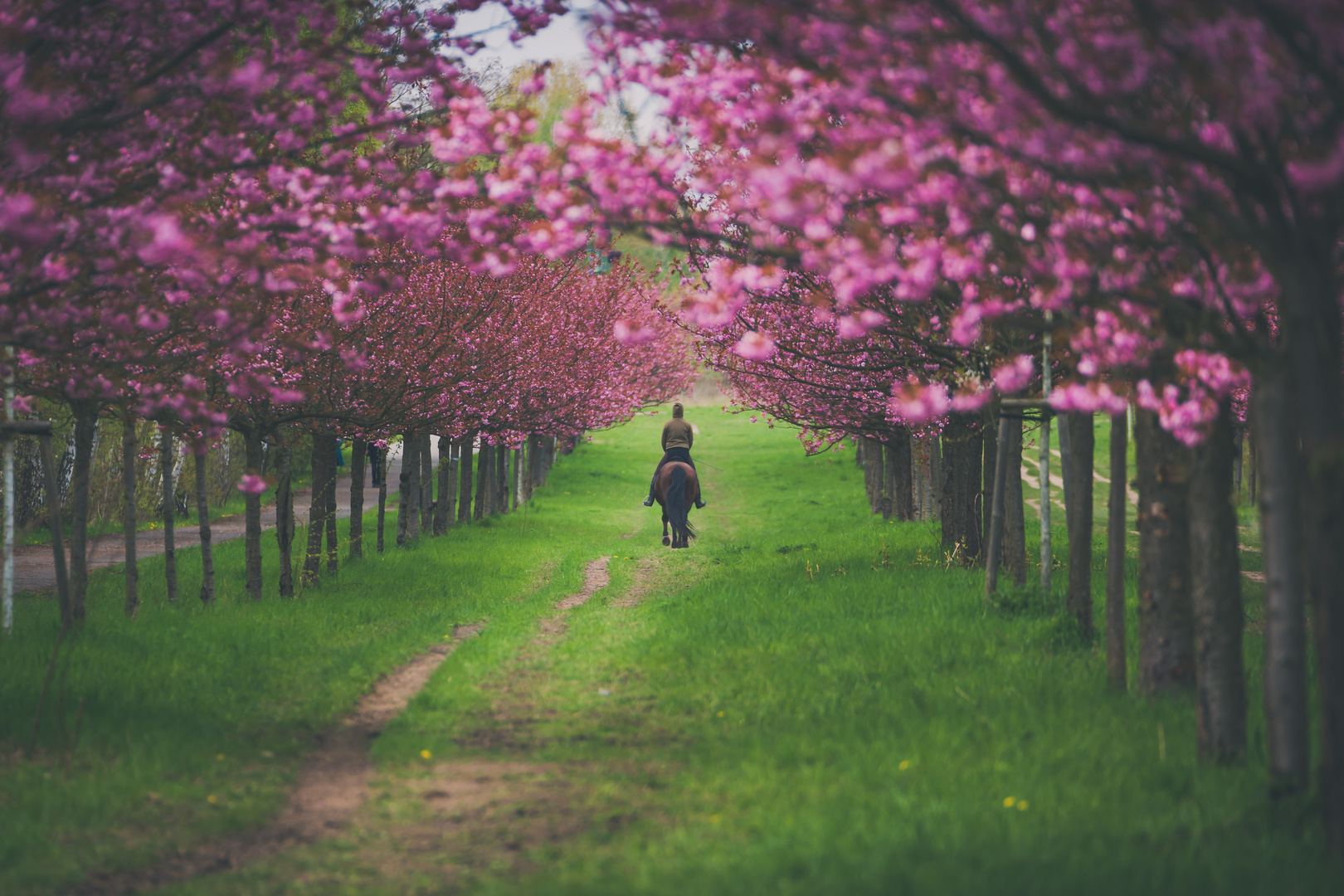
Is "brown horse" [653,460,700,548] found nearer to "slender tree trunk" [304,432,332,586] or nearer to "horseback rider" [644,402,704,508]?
"horseback rider" [644,402,704,508]

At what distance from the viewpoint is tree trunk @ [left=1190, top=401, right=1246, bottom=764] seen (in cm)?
630

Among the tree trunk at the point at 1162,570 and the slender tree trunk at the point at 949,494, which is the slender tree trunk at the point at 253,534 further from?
the tree trunk at the point at 1162,570

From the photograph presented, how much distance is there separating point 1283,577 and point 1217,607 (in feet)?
4.35

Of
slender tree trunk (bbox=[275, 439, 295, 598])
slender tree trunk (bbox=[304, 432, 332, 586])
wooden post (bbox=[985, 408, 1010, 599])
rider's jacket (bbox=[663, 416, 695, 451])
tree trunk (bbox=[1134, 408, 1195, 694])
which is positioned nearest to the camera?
tree trunk (bbox=[1134, 408, 1195, 694])

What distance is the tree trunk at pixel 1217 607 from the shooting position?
6.30 m

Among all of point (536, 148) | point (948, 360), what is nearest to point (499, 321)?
point (948, 360)

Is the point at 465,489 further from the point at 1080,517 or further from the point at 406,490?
the point at 1080,517

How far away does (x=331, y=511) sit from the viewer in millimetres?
17625

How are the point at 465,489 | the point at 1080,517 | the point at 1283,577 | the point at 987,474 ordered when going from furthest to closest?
the point at 465,489
the point at 987,474
the point at 1080,517
the point at 1283,577

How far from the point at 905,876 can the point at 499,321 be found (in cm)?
1670

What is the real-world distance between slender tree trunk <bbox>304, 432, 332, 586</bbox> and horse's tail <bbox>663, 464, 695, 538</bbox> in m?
8.23

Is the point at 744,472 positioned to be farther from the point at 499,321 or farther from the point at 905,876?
the point at 905,876

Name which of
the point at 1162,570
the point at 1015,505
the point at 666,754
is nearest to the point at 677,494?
the point at 1015,505

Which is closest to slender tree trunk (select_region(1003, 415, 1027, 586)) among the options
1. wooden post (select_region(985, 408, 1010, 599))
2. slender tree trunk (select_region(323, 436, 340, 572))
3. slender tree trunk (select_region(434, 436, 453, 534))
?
wooden post (select_region(985, 408, 1010, 599))
